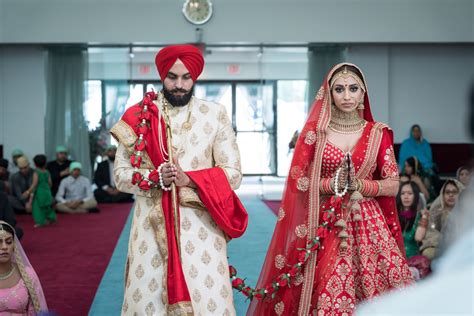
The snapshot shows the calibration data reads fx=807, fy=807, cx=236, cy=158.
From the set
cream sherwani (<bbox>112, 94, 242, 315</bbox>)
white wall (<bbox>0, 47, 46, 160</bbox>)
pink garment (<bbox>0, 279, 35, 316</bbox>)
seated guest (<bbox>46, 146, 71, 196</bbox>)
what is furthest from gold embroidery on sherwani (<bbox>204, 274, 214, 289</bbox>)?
white wall (<bbox>0, 47, 46, 160</bbox>)

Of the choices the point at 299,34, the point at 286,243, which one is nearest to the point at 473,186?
the point at 286,243

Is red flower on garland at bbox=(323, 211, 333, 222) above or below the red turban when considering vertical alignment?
below

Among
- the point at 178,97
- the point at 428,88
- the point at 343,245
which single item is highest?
the point at 428,88

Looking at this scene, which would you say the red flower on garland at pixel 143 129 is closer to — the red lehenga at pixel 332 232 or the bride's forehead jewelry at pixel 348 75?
the red lehenga at pixel 332 232

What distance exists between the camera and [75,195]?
40.3 ft

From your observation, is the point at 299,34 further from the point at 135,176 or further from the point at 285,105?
the point at 135,176

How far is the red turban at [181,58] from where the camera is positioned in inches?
139

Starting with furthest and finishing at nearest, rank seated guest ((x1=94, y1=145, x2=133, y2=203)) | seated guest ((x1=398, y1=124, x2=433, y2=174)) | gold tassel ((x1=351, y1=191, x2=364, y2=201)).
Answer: seated guest ((x1=94, y1=145, x2=133, y2=203)) < seated guest ((x1=398, y1=124, x2=433, y2=174)) < gold tassel ((x1=351, y1=191, x2=364, y2=201))

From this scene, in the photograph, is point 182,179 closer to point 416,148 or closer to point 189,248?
point 189,248

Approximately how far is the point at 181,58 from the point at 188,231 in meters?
Result: 0.75

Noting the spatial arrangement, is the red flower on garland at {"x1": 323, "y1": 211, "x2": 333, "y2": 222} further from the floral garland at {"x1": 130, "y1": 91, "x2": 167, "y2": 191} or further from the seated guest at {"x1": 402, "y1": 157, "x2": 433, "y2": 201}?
the seated guest at {"x1": 402, "y1": 157, "x2": 433, "y2": 201}

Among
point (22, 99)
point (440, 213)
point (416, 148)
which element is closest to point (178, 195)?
point (440, 213)

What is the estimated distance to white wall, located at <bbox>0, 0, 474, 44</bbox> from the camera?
13.3 metres

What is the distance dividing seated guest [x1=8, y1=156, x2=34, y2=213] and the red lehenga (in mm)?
8455
